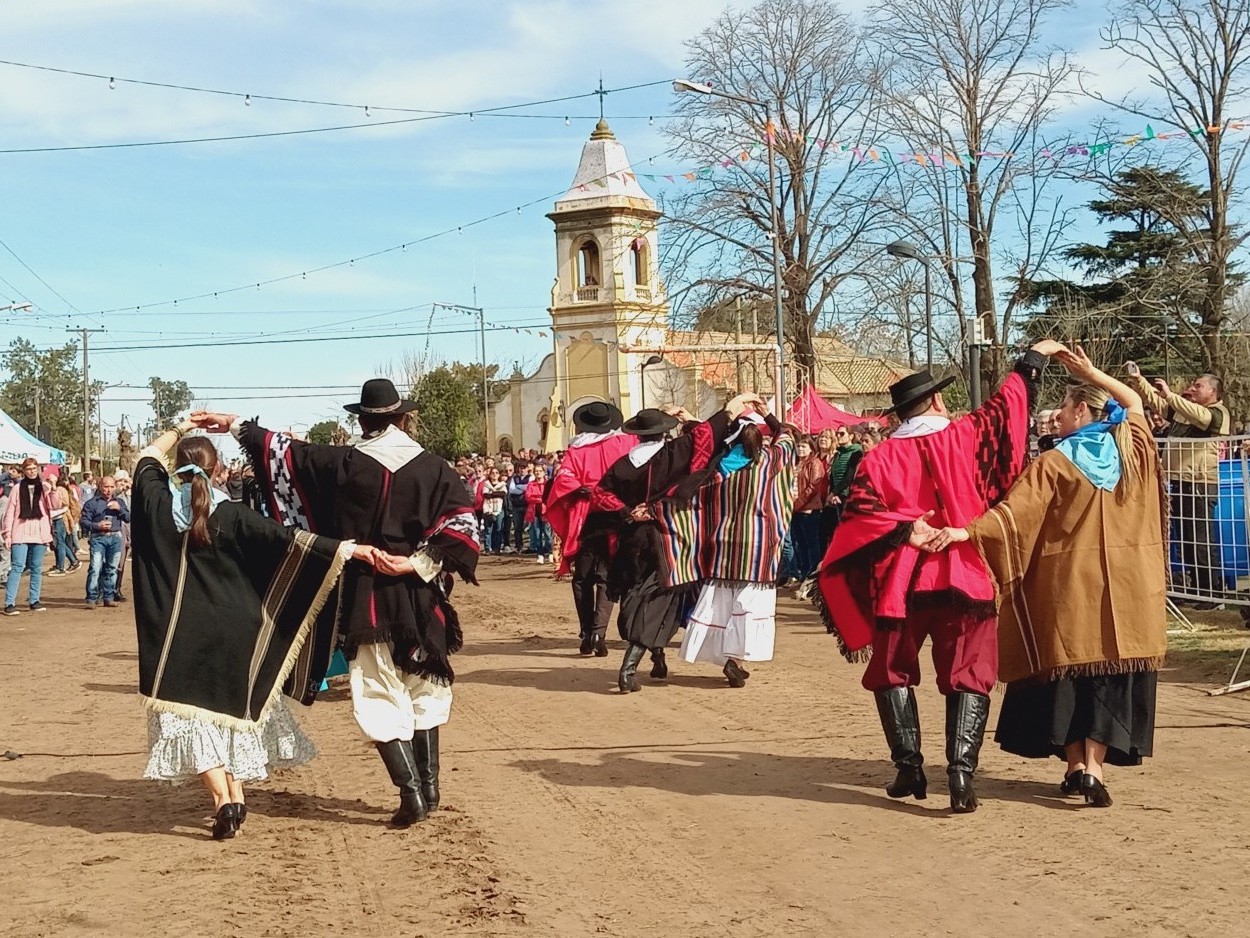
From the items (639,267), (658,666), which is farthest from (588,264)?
(658,666)

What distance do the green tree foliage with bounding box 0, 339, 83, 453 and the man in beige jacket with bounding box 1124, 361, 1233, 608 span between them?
2538 inches

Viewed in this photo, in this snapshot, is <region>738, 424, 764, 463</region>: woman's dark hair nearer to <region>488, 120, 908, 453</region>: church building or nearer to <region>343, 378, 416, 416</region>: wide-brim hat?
<region>343, 378, 416, 416</region>: wide-brim hat

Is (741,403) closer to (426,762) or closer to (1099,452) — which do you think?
(1099,452)

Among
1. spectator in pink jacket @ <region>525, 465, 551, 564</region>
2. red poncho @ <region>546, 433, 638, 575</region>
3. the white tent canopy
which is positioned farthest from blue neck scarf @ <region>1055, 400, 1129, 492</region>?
the white tent canopy

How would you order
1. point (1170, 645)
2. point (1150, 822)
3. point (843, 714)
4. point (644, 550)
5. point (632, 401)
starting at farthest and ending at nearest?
point (632, 401), point (1170, 645), point (644, 550), point (843, 714), point (1150, 822)

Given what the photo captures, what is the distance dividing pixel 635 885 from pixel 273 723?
2066mm

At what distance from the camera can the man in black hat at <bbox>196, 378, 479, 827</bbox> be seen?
6.56 meters

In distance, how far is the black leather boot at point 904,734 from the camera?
22.0 feet

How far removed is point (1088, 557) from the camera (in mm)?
6523

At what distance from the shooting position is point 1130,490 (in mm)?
6496

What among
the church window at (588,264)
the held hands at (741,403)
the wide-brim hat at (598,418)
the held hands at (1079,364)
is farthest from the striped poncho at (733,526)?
the church window at (588,264)

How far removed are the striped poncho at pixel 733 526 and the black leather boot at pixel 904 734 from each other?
388cm

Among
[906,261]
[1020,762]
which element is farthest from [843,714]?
[906,261]

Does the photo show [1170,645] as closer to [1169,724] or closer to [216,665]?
[1169,724]
